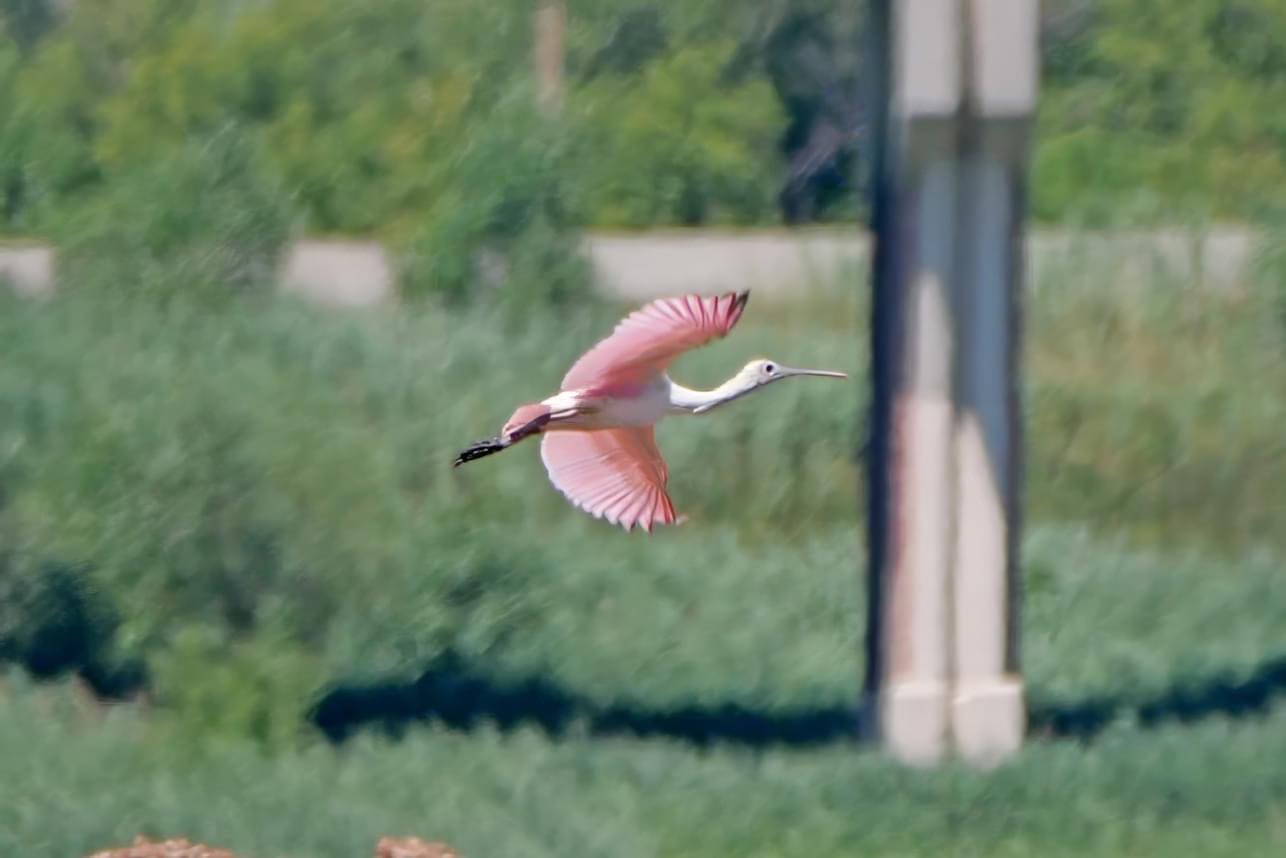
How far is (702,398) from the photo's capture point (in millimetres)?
4121

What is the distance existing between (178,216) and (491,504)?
518 centimetres

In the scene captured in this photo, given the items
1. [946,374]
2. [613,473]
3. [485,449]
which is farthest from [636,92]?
[485,449]

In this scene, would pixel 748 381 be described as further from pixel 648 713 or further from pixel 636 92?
pixel 636 92

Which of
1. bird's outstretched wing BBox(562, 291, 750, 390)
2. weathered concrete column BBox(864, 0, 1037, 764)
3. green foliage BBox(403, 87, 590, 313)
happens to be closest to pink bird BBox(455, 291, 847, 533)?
bird's outstretched wing BBox(562, 291, 750, 390)

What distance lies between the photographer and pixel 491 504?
42.2ft

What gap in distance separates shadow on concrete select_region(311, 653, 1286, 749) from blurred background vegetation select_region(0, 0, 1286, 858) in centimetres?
3

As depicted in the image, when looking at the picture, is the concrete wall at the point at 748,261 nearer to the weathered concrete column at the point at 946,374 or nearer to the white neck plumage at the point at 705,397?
the weathered concrete column at the point at 946,374

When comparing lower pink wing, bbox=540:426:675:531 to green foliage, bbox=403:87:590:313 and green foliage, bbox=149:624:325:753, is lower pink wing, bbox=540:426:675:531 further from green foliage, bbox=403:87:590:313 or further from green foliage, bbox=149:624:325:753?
green foliage, bbox=403:87:590:313

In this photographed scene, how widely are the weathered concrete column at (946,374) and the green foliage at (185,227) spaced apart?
7.85 meters

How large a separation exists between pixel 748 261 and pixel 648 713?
460 inches

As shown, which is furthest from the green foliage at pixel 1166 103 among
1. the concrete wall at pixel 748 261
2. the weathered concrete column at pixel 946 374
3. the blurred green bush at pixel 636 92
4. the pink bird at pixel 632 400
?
the pink bird at pixel 632 400

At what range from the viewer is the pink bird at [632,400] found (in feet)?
13.3

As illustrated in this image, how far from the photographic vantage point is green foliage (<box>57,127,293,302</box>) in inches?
650

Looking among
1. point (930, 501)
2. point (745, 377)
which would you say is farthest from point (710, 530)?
point (745, 377)
